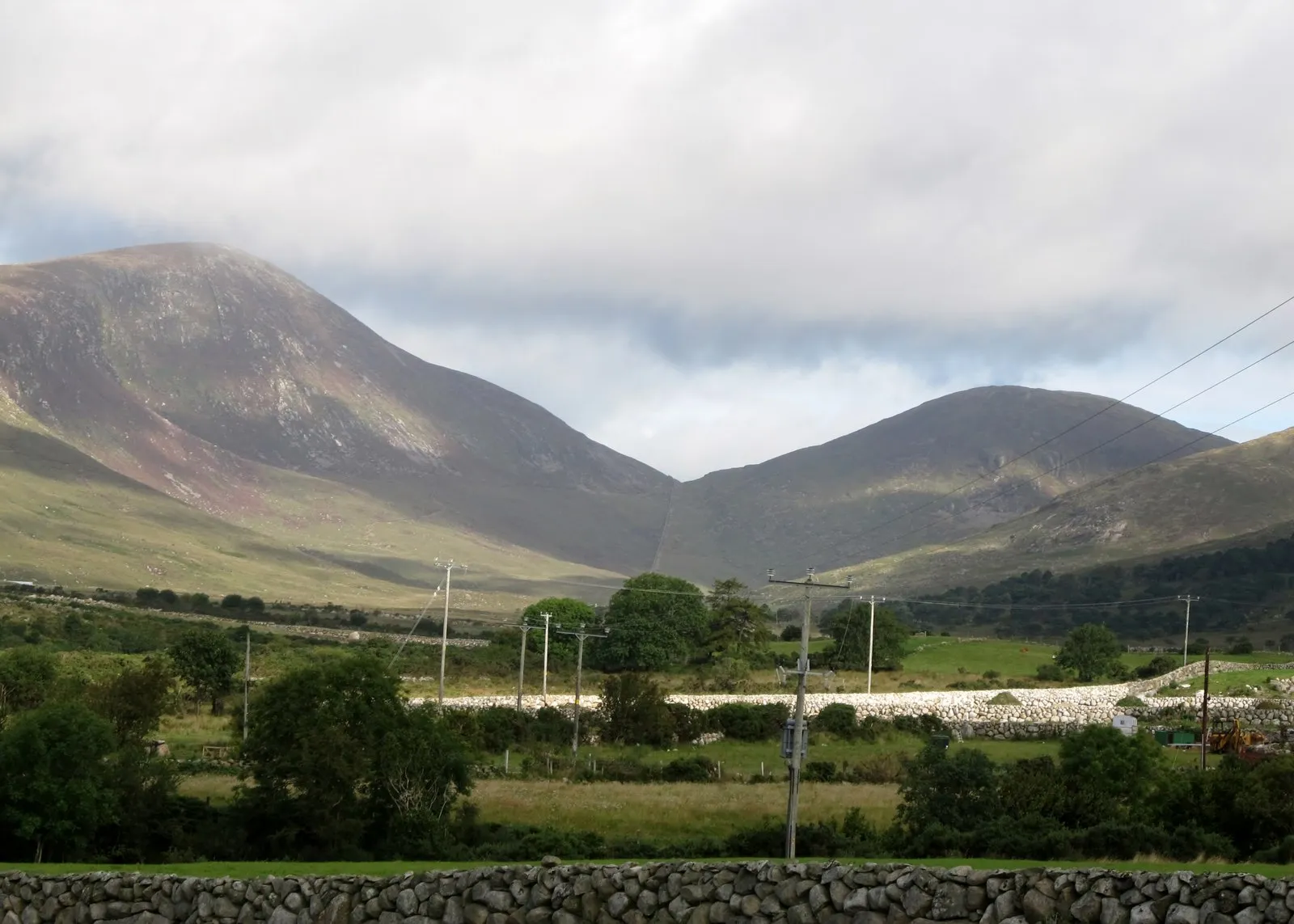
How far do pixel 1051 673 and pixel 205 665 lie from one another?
5342cm

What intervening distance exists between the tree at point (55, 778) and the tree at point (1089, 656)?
73.5 m

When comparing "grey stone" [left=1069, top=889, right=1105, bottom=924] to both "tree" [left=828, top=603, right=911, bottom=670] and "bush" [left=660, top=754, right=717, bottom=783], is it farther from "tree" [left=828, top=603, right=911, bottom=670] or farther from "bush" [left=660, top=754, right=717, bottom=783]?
"tree" [left=828, top=603, right=911, bottom=670]

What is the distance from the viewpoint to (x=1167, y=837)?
25188 millimetres

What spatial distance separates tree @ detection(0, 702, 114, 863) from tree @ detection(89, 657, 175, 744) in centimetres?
1175

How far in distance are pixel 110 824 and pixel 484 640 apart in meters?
110

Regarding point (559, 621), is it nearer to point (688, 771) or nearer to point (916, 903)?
point (688, 771)

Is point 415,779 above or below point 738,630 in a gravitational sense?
below

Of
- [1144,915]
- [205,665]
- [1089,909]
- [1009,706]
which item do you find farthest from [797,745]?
[205,665]

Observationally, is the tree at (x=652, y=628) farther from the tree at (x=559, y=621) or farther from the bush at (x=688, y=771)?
the bush at (x=688, y=771)

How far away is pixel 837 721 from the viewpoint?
68.0 meters

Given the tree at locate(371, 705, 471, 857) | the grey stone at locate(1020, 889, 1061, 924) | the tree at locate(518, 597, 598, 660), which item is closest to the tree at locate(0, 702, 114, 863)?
the tree at locate(371, 705, 471, 857)

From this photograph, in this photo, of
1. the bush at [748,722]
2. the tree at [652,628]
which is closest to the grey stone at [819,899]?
the bush at [748,722]

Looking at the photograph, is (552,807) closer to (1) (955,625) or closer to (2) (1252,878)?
(2) (1252,878)

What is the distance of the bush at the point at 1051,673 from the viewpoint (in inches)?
3780
